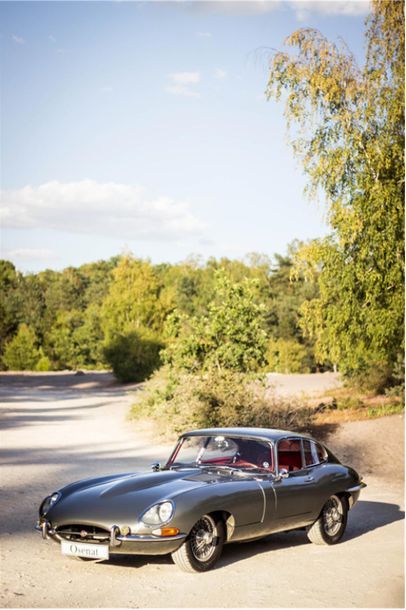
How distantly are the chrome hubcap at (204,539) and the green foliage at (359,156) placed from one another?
12790 millimetres

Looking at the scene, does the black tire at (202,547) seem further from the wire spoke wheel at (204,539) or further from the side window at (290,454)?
the side window at (290,454)

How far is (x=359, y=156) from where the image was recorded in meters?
20.0

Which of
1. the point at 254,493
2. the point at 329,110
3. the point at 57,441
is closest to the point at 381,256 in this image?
the point at 329,110

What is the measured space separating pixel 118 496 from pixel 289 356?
A: 56771 millimetres

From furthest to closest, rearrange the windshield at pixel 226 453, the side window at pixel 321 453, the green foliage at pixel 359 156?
the green foliage at pixel 359 156 → the side window at pixel 321 453 → the windshield at pixel 226 453

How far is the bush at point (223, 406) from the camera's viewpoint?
67.2ft

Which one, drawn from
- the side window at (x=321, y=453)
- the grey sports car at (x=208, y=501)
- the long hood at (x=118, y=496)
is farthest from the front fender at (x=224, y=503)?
the side window at (x=321, y=453)

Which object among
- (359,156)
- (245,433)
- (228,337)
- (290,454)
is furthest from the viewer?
(228,337)

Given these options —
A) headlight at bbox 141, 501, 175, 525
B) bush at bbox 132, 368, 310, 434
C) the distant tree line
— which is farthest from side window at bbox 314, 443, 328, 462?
the distant tree line

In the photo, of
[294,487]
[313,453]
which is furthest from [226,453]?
[313,453]

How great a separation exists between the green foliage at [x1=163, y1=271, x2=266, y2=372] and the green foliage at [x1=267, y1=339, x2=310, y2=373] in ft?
123

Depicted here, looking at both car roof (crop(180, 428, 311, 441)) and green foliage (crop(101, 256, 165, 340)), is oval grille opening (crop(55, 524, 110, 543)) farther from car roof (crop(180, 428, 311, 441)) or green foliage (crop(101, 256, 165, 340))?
green foliage (crop(101, 256, 165, 340))

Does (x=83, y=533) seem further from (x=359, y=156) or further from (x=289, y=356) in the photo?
(x=289, y=356)

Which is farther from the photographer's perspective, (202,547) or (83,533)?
(202,547)
